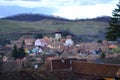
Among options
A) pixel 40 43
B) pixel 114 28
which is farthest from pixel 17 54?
pixel 40 43

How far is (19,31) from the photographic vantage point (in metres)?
165

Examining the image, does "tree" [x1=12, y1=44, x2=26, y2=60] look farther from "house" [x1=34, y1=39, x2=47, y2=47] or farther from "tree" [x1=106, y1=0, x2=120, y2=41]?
"house" [x1=34, y1=39, x2=47, y2=47]

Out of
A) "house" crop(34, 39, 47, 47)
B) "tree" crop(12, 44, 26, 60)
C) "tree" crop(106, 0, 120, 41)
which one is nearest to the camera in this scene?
"tree" crop(106, 0, 120, 41)

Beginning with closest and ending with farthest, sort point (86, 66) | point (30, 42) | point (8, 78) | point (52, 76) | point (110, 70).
→ point (8, 78) < point (52, 76) < point (110, 70) < point (86, 66) < point (30, 42)

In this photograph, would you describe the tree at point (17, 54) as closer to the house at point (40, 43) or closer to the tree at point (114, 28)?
the tree at point (114, 28)

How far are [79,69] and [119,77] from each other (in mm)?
8448

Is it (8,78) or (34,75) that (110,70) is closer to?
(34,75)

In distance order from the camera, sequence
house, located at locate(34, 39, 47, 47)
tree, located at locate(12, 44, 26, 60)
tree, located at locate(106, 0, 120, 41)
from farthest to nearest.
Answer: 1. house, located at locate(34, 39, 47, 47)
2. tree, located at locate(12, 44, 26, 60)
3. tree, located at locate(106, 0, 120, 41)

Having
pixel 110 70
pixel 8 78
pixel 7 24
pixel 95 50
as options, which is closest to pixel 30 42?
pixel 95 50

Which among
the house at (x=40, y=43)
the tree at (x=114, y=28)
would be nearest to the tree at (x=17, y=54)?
the tree at (x=114, y=28)

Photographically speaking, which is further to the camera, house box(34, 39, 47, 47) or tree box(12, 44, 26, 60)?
house box(34, 39, 47, 47)

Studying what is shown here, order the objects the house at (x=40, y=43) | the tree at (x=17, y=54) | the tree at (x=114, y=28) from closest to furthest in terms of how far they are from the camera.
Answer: the tree at (x=114, y=28) < the tree at (x=17, y=54) < the house at (x=40, y=43)

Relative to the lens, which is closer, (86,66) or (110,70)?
(110,70)

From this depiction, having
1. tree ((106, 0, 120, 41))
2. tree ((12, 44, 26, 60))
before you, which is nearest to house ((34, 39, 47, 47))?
tree ((12, 44, 26, 60))
